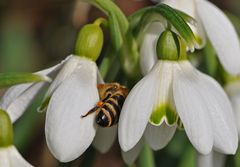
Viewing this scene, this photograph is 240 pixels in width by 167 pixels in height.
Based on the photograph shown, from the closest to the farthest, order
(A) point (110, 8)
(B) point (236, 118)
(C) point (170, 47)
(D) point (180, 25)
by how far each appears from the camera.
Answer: (D) point (180, 25) < (C) point (170, 47) < (A) point (110, 8) < (B) point (236, 118)

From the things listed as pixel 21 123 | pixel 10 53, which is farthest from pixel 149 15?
pixel 10 53

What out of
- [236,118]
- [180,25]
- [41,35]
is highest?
[180,25]

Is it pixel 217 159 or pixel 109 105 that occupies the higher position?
pixel 109 105

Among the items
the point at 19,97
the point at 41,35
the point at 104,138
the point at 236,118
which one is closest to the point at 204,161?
the point at 236,118

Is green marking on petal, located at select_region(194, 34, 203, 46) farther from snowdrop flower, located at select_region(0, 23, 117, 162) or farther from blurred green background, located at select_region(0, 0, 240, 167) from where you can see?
blurred green background, located at select_region(0, 0, 240, 167)

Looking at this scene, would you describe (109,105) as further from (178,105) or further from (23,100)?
(23,100)

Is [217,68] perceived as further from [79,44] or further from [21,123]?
[21,123]

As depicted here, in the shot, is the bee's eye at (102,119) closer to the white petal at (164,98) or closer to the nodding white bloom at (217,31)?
the white petal at (164,98)
